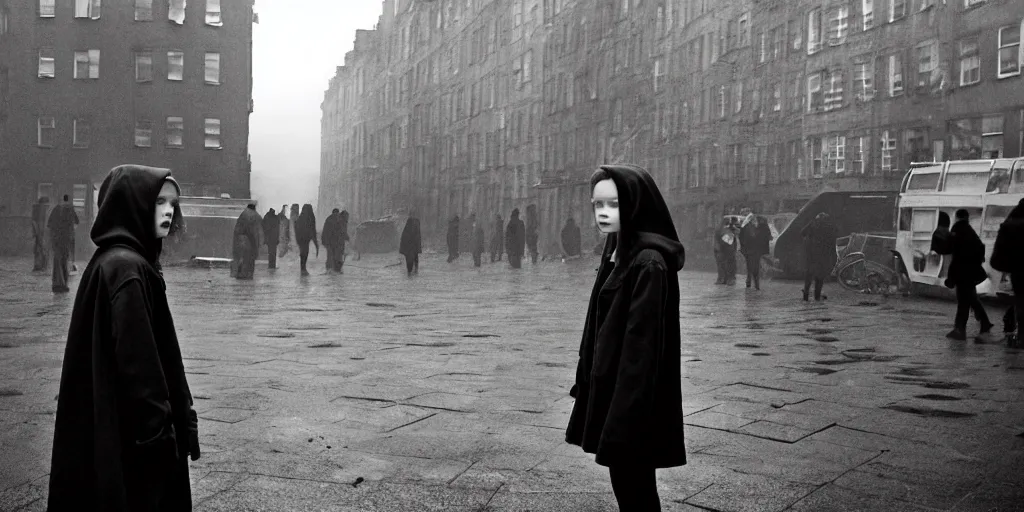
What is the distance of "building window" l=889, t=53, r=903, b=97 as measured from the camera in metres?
28.3

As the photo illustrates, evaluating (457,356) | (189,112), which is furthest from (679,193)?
(457,356)

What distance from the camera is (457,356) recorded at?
973 centimetres

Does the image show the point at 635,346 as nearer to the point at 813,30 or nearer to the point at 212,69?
the point at 813,30

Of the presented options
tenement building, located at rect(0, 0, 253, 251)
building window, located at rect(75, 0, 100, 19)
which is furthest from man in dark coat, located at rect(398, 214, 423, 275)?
building window, located at rect(75, 0, 100, 19)

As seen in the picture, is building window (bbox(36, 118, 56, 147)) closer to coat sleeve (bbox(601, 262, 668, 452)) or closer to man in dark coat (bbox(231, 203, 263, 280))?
man in dark coat (bbox(231, 203, 263, 280))

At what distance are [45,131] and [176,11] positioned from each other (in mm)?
5967

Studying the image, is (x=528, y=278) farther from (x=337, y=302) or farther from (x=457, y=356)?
(x=457, y=356)

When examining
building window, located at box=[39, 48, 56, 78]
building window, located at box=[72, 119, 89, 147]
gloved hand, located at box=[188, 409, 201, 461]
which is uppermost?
building window, located at box=[39, 48, 56, 78]

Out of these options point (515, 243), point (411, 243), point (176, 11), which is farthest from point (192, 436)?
point (176, 11)

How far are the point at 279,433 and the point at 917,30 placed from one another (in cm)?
2472

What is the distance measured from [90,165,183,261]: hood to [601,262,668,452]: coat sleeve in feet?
4.44

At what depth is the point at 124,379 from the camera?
10.1 ft

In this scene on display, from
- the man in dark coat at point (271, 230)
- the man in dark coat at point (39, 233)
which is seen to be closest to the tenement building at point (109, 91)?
the man in dark coat at point (271, 230)

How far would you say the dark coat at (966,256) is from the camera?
11602 mm
